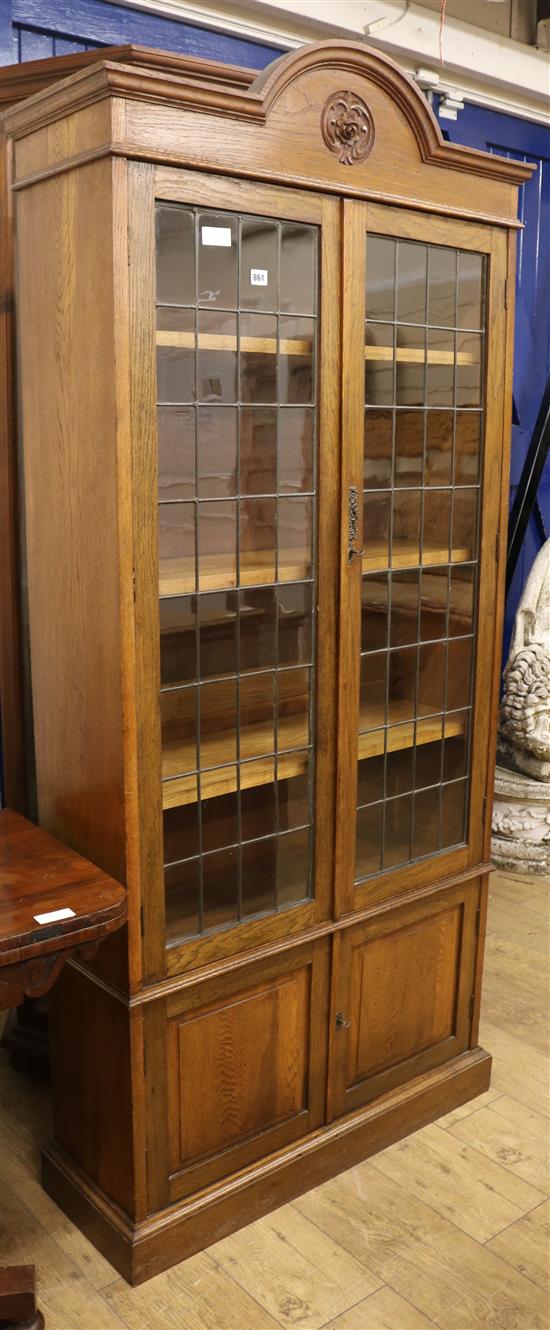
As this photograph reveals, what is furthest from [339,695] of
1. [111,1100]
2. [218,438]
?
[111,1100]

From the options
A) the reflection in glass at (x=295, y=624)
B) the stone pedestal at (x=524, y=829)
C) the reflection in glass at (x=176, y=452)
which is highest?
the reflection in glass at (x=176, y=452)

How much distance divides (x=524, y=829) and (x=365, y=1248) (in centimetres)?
214

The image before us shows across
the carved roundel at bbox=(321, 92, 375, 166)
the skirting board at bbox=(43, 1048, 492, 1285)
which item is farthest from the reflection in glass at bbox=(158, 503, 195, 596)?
the skirting board at bbox=(43, 1048, 492, 1285)

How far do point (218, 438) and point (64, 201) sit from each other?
0.48 meters

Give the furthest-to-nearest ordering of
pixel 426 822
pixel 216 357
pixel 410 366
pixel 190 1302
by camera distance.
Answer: pixel 426 822 < pixel 410 366 < pixel 190 1302 < pixel 216 357

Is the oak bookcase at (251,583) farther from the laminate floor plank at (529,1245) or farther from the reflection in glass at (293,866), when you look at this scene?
the laminate floor plank at (529,1245)

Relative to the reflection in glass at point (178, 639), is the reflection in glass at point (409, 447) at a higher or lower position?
higher

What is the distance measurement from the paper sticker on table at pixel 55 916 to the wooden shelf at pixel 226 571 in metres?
0.58

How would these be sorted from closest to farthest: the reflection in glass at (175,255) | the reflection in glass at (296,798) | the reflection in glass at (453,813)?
the reflection in glass at (175,255), the reflection in glass at (296,798), the reflection in glass at (453,813)

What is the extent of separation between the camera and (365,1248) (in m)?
2.24

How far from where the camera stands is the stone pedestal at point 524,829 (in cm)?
415

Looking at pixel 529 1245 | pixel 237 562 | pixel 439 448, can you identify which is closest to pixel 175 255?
pixel 237 562

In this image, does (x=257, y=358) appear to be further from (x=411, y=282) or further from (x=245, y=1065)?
(x=245, y=1065)

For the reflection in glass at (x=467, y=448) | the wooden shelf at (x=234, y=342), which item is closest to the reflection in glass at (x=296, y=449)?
A: the wooden shelf at (x=234, y=342)
